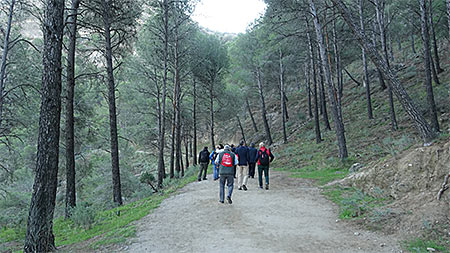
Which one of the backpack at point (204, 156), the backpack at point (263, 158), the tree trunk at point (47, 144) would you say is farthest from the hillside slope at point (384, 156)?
the tree trunk at point (47, 144)

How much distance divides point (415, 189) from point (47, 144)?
772cm

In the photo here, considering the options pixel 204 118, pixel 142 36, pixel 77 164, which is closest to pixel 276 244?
pixel 77 164

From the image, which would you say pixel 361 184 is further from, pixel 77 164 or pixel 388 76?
pixel 77 164

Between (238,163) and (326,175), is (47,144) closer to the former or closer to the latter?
(238,163)

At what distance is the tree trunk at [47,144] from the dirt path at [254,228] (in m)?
1.76

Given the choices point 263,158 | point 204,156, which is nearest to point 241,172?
point 263,158

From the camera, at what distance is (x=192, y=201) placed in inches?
347

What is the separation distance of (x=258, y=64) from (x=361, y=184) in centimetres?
1819

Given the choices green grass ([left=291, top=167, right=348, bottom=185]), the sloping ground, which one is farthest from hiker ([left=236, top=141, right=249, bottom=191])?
the sloping ground

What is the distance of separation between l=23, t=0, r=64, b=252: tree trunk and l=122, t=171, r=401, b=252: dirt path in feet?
5.78

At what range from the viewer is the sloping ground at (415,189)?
4.70 meters

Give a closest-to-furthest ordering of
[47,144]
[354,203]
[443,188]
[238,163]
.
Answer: [443,188]
[47,144]
[354,203]
[238,163]

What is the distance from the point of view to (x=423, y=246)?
13.8 feet

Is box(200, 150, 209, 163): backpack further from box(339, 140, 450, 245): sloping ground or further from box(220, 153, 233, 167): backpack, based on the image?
box(339, 140, 450, 245): sloping ground
